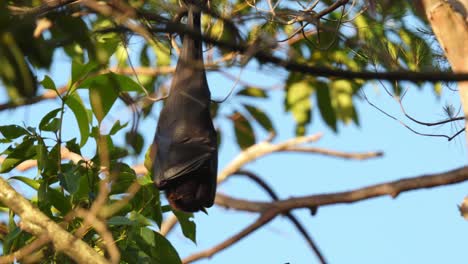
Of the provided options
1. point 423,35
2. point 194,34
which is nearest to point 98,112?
point 423,35

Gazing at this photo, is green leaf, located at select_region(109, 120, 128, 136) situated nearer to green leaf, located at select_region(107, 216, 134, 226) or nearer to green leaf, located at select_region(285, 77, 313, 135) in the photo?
green leaf, located at select_region(107, 216, 134, 226)

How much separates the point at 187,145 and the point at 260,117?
1.11 meters

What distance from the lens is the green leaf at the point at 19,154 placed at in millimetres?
3689

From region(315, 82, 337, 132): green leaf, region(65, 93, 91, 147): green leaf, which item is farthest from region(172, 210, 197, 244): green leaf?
region(315, 82, 337, 132): green leaf

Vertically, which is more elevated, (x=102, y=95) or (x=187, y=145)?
(x=102, y=95)

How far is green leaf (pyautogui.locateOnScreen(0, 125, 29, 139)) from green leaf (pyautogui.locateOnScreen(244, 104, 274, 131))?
2527 mm

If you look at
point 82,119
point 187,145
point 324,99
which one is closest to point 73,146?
point 82,119

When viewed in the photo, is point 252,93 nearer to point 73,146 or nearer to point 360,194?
point 73,146

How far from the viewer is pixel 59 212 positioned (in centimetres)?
370

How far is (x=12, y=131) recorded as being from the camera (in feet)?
12.0

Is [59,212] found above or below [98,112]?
below

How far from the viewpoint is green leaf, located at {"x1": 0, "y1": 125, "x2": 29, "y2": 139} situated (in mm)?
3662

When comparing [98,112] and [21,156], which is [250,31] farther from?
[21,156]

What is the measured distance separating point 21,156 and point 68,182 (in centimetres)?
37
